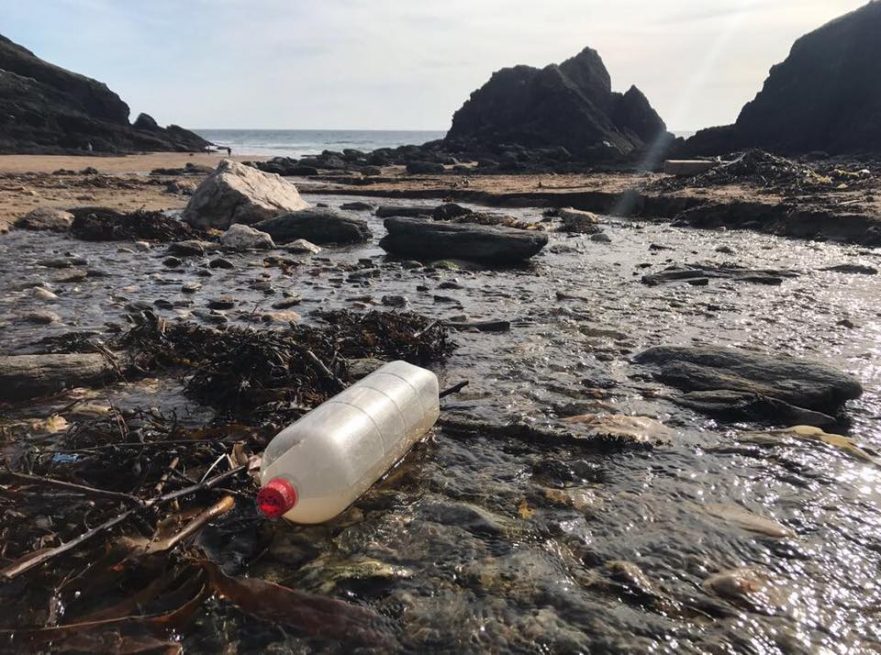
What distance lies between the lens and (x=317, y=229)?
13.6 metres

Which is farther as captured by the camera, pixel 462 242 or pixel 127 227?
pixel 127 227

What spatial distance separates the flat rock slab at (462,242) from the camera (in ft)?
36.0

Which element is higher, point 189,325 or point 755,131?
point 755,131

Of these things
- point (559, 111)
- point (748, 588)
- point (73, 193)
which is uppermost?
point (559, 111)

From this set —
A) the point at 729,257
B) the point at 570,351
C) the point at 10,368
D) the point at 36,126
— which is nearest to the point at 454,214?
the point at 729,257

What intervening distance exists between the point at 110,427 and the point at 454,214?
42.7 feet

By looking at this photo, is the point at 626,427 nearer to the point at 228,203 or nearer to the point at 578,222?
the point at 578,222

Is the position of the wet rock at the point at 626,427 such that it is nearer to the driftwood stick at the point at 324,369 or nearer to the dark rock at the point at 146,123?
the driftwood stick at the point at 324,369

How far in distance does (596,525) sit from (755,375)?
262 centimetres

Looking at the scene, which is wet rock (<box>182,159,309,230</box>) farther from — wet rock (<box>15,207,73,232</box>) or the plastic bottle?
the plastic bottle

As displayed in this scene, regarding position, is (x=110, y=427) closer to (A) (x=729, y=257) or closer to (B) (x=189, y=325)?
(B) (x=189, y=325)

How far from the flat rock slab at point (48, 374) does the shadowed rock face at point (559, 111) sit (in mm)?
56845

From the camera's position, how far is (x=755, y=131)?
4956 centimetres

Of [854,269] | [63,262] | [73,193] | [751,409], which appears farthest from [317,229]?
[751,409]
